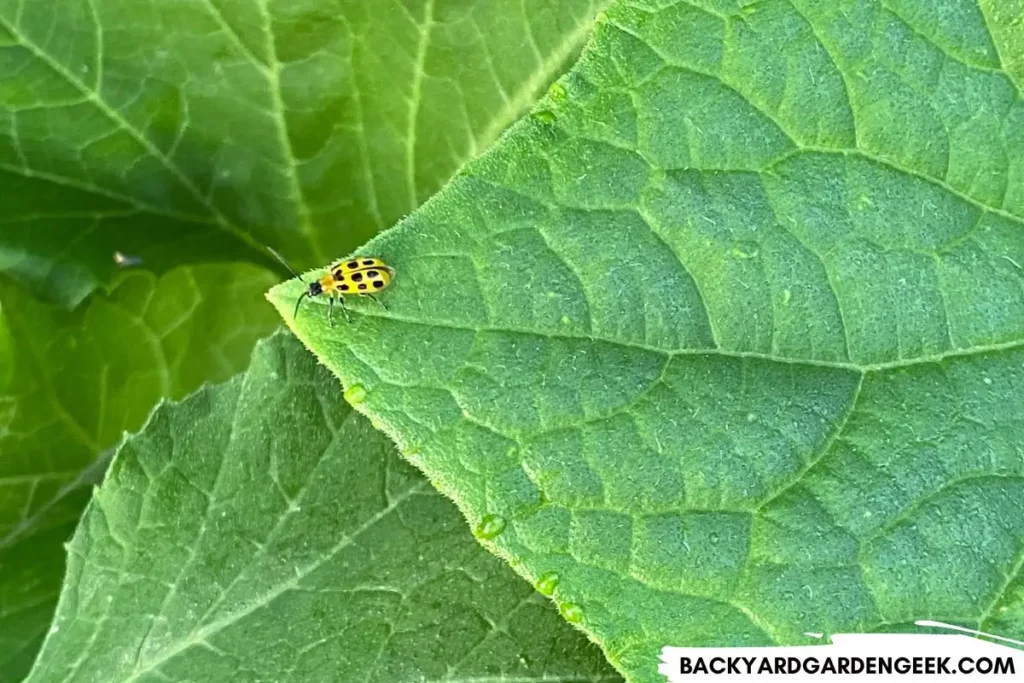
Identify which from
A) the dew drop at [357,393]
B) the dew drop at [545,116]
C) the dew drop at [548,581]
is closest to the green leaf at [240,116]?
the dew drop at [545,116]

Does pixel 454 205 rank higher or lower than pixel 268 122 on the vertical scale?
higher

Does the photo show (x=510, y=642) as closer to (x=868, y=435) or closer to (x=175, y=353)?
(x=868, y=435)

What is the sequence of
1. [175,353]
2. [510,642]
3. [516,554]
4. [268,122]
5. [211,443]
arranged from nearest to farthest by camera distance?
[516,554]
[510,642]
[211,443]
[268,122]
[175,353]

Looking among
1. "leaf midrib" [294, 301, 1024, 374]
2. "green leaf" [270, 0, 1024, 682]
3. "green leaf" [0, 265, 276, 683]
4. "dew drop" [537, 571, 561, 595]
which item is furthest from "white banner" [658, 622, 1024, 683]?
"green leaf" [0, 265, 276, 683]

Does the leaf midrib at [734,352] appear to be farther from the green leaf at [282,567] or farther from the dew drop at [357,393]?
the green leaf at [282,567]

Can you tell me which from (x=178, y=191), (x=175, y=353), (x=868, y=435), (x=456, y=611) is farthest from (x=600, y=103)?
(x=175, y=353)

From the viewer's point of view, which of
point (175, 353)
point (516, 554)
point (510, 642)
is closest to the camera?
point (516, 554)

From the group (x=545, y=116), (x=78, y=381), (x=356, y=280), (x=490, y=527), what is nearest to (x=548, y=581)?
(x=490, y=527)
